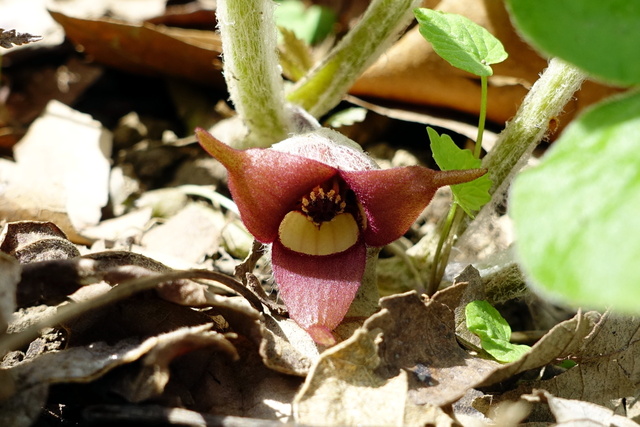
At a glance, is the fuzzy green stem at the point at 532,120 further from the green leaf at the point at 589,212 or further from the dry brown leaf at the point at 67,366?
the dry brown leaf at the point at 67,366

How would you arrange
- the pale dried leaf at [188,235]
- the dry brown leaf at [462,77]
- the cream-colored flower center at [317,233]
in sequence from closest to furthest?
the cream-colored flower center at [317,233], the pale dried leaf at [188,235], the dry brown leaf at [462,77]

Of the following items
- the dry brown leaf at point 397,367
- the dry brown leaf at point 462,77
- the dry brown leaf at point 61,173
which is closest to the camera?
the dry brown leaf at point 397,367

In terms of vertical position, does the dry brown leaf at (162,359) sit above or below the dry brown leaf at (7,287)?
below

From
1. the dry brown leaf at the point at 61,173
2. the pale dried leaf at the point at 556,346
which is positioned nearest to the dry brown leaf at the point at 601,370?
the pale dried leaf at the point at 556,346

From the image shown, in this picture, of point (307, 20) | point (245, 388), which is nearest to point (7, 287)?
point (245, 388)

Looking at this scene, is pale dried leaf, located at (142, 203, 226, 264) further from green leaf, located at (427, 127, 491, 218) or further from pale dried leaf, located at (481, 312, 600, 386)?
pale dried leaf, located at (481, 312, 600, 386)

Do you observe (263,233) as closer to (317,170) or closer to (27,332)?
(317,170)

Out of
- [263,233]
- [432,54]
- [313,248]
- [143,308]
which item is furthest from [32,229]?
[432,54]
